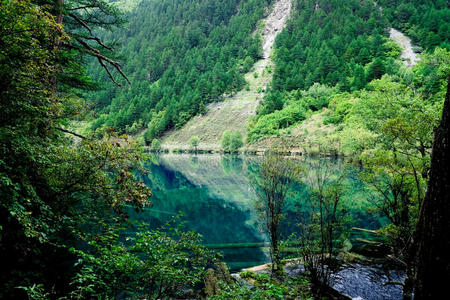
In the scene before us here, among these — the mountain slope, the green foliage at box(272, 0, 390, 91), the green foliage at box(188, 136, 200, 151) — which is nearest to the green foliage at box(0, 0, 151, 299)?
the green foliage at box(272, 0, 390, 91)

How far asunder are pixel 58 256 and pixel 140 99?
142640 millimetres

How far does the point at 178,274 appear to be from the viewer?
A: 5301mm

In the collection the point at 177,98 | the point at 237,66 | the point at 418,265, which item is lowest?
the point at 418,265

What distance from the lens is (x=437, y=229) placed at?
2.00 meters

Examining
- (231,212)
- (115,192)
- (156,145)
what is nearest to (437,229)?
(115,192)

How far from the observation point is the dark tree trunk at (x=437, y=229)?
1.95 metres

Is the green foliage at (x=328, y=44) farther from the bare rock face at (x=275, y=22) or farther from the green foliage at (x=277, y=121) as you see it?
the green foliage at (x=277, y=121)

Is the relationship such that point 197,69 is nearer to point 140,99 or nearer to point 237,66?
point 237,66

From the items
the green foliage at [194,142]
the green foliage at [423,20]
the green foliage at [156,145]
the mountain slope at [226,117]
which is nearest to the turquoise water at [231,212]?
the green foliage at [194,142]

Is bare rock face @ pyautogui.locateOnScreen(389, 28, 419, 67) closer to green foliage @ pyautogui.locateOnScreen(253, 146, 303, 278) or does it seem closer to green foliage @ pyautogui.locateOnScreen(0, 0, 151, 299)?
green foliage @ pyautogui.locateOnScreen(253, 146, 303, 278)

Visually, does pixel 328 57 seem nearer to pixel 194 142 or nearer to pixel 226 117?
pixel 226 117

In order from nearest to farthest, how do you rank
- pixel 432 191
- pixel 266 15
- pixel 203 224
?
pixel 432 191, pixel 203 224, pixel 266 15

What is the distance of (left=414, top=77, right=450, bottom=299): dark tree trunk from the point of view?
195 cm

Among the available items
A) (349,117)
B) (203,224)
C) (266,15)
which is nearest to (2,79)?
(203,224)
